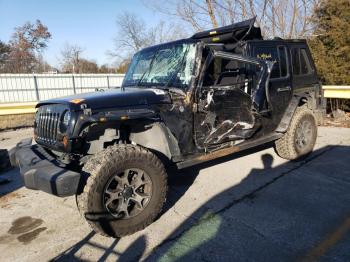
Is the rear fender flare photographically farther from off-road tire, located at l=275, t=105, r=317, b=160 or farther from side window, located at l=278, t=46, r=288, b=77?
side window, located at l=278, t=46, r=288, b=77

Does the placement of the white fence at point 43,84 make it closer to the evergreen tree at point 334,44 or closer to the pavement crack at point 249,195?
the evergreen tree at point 334,44

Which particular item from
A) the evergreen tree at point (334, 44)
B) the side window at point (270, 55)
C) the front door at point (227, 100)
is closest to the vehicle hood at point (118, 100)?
the front door at point (227, 100)

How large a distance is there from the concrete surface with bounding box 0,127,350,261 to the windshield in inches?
64.3

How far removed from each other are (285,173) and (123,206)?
2.97m

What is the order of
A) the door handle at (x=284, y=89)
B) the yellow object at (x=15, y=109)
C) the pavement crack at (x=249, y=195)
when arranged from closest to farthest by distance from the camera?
the pavement crack at (x=249, y=195) < the door handle at (x=284, y=89) < the yellow object at (x=15, y=109)

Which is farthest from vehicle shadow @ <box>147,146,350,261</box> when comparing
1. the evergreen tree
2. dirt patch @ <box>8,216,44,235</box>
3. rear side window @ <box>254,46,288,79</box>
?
the evergreen tree

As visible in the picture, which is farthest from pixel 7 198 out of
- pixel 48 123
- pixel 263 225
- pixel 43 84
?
pixel 43 84

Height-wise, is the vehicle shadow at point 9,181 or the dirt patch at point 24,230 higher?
the vehicle shadow at point 9,181

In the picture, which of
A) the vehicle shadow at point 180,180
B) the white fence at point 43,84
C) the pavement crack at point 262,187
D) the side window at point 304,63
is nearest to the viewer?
the pavement crack at point 262,187

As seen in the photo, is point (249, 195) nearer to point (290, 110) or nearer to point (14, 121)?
point (290, 110)

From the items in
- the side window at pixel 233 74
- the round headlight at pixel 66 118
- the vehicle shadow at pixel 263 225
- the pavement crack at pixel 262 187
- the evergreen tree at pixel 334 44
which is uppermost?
the evergreen tree at pixel 334 44

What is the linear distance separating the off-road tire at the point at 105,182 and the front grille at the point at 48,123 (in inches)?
24.1

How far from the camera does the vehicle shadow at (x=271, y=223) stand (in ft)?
9.95

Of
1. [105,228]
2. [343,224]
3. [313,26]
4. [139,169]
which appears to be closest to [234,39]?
[139,169]
